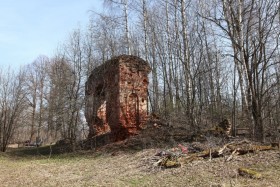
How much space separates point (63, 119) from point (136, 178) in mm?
12934

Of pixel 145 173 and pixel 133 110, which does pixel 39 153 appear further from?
pixel 145 173

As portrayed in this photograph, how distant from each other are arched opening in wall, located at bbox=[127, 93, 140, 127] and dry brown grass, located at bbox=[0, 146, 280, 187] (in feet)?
14.1

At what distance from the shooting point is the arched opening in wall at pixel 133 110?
1577cm

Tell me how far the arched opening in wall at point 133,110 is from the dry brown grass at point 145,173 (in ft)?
A: 14.1

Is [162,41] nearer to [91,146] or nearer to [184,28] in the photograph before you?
[184,28]

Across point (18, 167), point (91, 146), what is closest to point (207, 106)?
point (91, 146)

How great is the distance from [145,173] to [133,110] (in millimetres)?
7599

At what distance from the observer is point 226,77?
78.9 feet

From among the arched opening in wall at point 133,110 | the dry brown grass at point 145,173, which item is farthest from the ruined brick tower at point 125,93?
the dry brown grass at point 145,173

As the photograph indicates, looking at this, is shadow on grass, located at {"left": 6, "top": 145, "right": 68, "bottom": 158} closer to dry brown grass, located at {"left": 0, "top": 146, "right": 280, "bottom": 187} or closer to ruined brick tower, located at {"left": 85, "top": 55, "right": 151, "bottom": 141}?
ruined brick tower, located at {"left": 85, "top": 55, "right": 151, "bottom": 141}

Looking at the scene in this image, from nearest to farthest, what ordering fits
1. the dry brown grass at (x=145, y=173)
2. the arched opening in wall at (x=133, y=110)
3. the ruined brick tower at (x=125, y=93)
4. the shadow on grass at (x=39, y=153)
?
the dry brown grass at (x=145, y=173)
the ruined brick tower at (x=125, y=93)
the arched opening in wall at (x=133, y=110)
the shadow on grass at (x=39, y=153)

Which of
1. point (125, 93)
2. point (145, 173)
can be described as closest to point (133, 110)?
point (125, 93)

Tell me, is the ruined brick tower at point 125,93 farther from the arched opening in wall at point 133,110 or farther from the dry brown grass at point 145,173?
the dry brown grass at point 145,173

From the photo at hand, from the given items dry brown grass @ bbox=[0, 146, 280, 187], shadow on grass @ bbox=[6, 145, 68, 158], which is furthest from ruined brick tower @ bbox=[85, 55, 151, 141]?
dry brown grass @ bbox=[0, 146, 280, 187]
